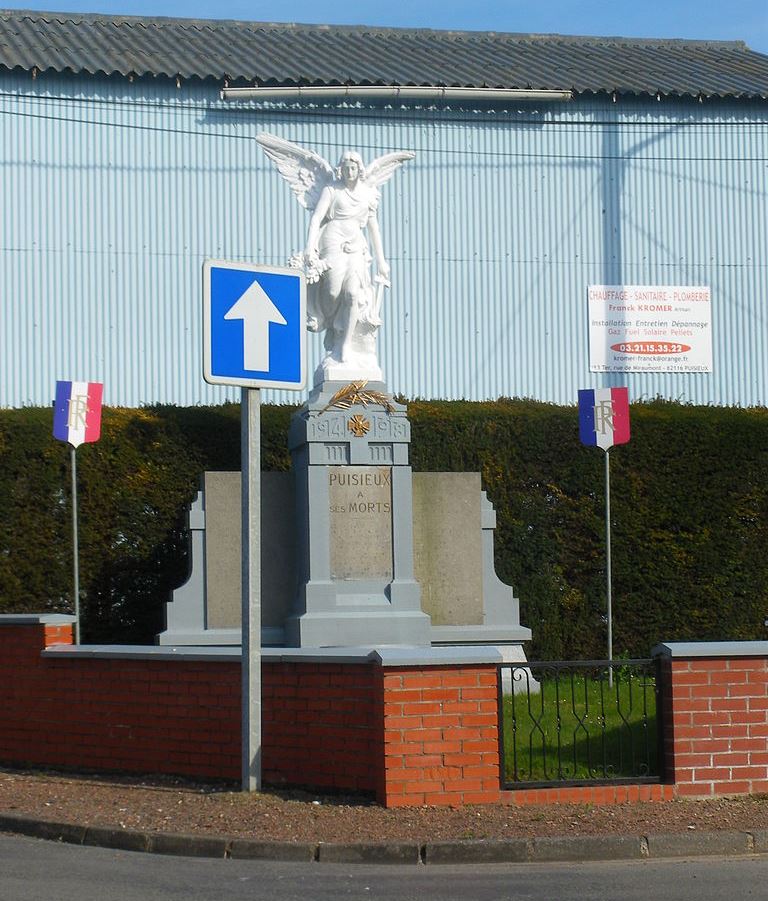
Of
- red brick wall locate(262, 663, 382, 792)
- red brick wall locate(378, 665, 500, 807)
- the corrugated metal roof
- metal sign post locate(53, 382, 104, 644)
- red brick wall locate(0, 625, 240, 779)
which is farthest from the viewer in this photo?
the corrugated metal roof

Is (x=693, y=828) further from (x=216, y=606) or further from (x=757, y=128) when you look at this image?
(x=757, y=128)

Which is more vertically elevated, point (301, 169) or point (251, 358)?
point (301, 169)

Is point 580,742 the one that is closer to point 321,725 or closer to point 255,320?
point 321,725

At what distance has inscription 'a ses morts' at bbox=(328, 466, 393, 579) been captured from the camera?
45.0 feet

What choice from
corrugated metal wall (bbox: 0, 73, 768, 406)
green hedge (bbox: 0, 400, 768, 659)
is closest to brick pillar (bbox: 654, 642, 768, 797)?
green hedge (bbox: 0, 400, 768, 659)

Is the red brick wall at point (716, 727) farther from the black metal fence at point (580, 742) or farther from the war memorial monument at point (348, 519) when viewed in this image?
the war memorial monument at point (348, 519)

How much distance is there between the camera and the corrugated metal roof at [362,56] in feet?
75.7

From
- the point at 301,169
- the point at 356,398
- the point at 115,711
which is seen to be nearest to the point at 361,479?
the point at 356,398

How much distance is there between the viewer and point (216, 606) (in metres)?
14.0

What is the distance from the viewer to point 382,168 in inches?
584

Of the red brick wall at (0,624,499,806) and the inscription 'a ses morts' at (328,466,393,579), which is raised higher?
the inscription 'a ses morts' at (328,466,393,579)

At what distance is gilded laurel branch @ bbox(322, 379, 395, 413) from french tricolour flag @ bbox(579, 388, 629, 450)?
92.4 inches

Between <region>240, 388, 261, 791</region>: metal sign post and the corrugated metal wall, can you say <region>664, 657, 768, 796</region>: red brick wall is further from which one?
the corrugated metal wall

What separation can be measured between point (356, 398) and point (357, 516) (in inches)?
44.0
